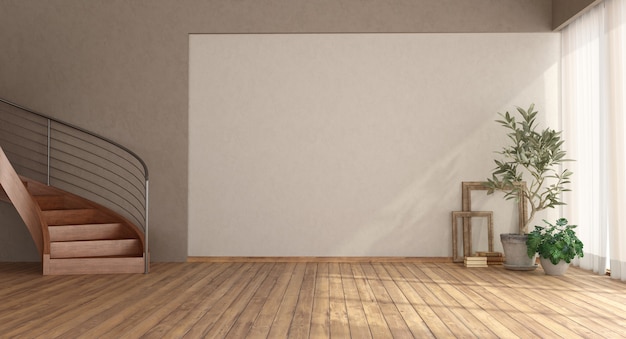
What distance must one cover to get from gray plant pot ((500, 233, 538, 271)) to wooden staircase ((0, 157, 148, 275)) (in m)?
3.92

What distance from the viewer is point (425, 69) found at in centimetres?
742

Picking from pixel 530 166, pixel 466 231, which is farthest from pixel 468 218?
pixel 530 166

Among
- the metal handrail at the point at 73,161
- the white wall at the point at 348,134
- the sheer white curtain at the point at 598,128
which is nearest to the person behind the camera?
the sheer white curtain at the point at 598,128

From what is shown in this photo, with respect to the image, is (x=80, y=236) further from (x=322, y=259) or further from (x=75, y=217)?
(x=322, y=259)

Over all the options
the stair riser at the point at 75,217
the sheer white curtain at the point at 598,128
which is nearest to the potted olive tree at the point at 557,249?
the sheer white curtain at the point at 598,128

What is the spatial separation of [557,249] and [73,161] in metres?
5.66

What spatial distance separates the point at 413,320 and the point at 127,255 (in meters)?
3.80

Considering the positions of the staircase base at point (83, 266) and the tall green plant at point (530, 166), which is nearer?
the staircase base at point (83, 266)

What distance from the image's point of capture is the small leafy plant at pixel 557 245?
20.2 feet

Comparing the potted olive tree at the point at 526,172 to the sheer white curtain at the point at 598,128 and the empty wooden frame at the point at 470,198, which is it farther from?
the sheer white curtain at the point at 598,128

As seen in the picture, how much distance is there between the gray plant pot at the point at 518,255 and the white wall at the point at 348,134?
23.6 inches

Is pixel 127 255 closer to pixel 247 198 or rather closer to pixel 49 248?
pixel 49 248

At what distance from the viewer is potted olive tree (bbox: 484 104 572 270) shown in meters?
6.64

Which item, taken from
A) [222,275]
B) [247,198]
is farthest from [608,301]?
[247,198]
